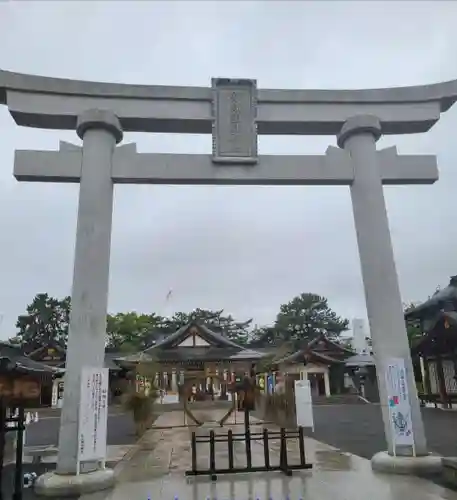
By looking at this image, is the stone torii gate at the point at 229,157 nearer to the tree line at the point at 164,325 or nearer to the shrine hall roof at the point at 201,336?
the shrine hall roof at the point at 201,336

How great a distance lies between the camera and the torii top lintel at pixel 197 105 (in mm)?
8742

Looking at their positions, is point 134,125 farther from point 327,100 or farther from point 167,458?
point 167,458

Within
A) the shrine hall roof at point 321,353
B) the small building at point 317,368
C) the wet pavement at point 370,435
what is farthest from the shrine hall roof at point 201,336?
the wet pavement at point 370,435

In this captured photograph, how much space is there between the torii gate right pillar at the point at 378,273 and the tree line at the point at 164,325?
39827 mm

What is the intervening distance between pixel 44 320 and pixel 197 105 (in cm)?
5455

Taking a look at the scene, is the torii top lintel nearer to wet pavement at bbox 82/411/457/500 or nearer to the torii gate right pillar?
the torii gate right pillar

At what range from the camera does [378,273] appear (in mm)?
8570

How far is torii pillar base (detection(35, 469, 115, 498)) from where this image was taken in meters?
6.80

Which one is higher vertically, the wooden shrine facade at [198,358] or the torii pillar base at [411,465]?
the wooden shrine facade at [198,358]

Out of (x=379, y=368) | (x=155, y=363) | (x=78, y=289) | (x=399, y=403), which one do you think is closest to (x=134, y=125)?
(x=78, y=289)

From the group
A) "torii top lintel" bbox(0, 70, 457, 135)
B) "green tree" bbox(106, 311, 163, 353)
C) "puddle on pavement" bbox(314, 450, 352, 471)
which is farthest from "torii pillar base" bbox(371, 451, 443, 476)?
"green tree" bbox(106, 311, 163, 353)

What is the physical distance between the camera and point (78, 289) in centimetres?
795

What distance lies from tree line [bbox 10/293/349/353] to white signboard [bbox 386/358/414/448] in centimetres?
4016

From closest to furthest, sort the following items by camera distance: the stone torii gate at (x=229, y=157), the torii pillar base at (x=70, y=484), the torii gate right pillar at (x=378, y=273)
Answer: the torii pillar base at (x=70, y=484), the torii gate right pillar at (x=378, y=273), the stone torii gate at (x=229, y=157)
